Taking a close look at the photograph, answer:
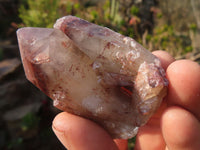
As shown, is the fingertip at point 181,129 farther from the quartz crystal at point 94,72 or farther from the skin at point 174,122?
the quartz crystal at point 94,72

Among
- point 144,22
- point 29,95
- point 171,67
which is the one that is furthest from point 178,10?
point 171,67

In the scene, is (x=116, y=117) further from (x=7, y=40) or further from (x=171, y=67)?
(x=7, y=40)

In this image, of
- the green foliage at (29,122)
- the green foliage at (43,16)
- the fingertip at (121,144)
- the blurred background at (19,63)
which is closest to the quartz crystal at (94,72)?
the fingertip at (121,144)

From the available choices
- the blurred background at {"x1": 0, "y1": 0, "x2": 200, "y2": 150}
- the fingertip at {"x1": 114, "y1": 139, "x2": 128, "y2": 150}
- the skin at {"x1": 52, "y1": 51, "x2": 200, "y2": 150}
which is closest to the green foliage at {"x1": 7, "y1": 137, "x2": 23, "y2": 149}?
the blurred background at {"x1": 0, "y1": 0, "x2": 200, "y2": 150}

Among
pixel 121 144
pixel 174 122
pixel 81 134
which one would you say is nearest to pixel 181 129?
pixel 174 122

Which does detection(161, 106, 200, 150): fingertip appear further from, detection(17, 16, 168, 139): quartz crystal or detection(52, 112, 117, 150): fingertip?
detection(52, 112, 117, 150): fingertip
